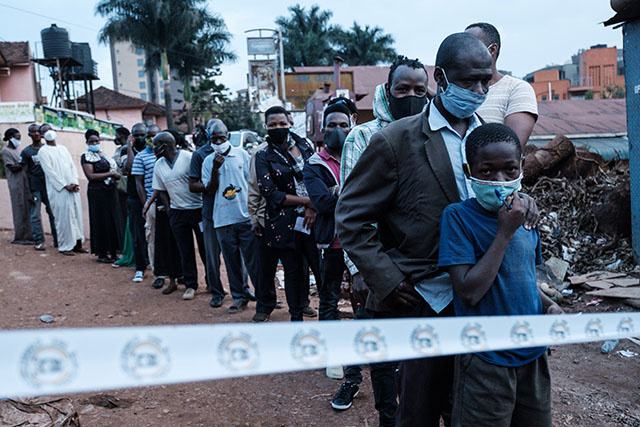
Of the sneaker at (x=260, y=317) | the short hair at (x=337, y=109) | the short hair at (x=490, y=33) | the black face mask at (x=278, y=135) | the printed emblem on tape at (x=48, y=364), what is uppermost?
the short hair at (x=490, y=33)

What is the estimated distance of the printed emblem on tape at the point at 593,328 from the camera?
1.68 metres

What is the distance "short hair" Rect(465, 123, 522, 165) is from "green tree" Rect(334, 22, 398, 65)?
51677 millimetres

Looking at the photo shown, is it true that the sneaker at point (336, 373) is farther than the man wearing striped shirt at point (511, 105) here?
Yes

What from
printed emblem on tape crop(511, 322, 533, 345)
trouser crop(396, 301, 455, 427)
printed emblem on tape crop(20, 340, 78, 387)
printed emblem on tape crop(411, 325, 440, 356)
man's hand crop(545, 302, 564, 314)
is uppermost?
printed emblem on tape crop(20, 340, 78, 387)

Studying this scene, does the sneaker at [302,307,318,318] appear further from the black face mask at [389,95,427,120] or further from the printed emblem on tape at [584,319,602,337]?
the printed emblem on tape at [584,319,602,337]

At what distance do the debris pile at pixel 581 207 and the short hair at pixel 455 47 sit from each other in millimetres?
5573

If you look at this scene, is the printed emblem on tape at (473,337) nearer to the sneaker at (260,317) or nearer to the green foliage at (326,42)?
the sneaker at (260,317)

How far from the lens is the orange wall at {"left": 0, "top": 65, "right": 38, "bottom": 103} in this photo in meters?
Result: 27.0

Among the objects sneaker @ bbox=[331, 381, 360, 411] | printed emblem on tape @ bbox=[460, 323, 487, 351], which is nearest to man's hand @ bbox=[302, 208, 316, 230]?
sneaker @ bbox=[331, 381, 360, 411]

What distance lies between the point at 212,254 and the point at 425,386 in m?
4.41

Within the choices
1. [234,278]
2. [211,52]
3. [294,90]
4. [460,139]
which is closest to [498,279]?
[460,139]

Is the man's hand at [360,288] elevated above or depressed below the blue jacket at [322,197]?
below

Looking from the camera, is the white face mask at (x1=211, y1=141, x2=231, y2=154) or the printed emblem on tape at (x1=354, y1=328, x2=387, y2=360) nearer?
the printed emblem on tape at (x1=354, y1=328, x2=387, y2=360)

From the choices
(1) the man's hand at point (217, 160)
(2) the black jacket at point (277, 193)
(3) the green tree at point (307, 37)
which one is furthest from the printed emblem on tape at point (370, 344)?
(3) the green tree at point (307, 37)
